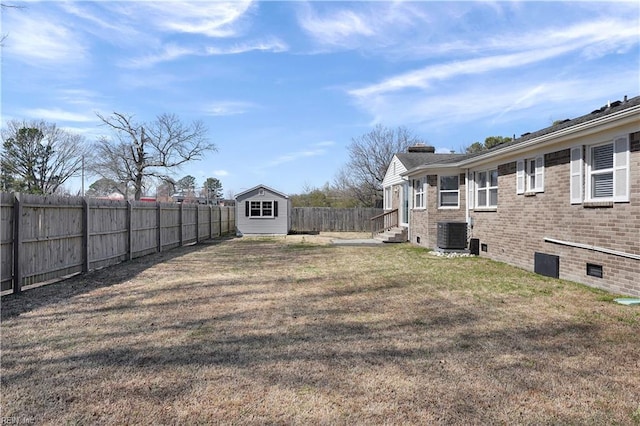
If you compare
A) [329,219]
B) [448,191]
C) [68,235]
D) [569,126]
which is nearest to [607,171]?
[569,126]

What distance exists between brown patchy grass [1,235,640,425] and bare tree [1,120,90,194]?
33034 mm

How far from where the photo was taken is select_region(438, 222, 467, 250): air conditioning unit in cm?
1243

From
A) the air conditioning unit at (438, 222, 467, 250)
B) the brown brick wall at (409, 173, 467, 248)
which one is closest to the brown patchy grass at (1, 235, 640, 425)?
the air conditioning unit at (438, 222, 467, 250)

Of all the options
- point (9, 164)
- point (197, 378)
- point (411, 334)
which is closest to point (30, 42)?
point (197, 378)

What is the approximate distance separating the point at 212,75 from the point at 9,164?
29.5 metres

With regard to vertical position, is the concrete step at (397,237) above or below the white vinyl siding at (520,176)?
below

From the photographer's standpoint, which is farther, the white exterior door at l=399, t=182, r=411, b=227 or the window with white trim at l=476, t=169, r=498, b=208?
the white exterior door at l=399, t=182, r=411, b=227

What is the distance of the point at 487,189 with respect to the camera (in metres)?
12.1

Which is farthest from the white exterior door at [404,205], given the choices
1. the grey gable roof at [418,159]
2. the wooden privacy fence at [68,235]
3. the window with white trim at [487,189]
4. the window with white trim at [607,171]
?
the wooden privacy fence at [68,235]

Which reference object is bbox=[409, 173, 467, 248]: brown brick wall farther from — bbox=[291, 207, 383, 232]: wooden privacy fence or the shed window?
bbox=[291, 207, 383, 232]: wooden privacy fence

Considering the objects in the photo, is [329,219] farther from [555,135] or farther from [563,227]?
[555,135]

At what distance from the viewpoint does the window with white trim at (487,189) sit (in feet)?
38.9

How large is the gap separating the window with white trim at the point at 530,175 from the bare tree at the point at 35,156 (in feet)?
121

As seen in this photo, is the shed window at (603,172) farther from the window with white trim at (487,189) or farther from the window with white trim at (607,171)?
the window with white trim at (487,189)
